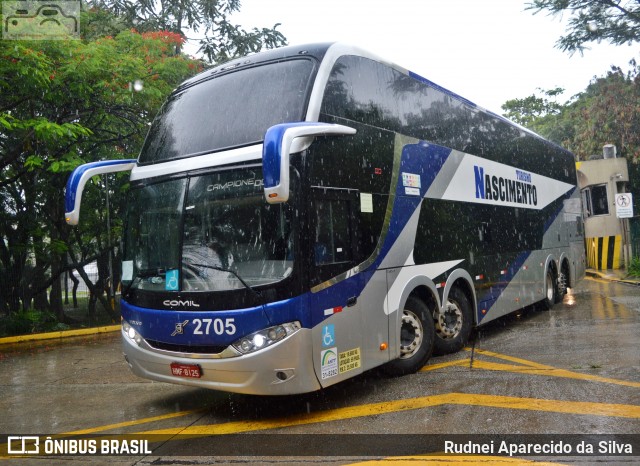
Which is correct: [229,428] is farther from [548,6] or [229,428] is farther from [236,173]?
[548,6]

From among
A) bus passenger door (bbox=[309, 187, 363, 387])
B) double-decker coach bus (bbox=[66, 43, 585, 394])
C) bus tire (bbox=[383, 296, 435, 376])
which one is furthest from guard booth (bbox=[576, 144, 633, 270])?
bus passenger door (bbox=[309, 187, 363, 387])

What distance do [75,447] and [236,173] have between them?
117 inches

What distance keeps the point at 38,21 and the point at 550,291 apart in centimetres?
1210

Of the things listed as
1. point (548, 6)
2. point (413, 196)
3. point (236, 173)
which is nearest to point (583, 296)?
point (413, 196)

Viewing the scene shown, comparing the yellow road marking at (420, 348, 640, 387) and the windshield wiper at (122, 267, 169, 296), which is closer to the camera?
the windshield wiper at (122, 267, 169, 296)

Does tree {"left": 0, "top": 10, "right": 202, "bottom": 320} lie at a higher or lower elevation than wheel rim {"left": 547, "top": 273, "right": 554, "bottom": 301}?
higher

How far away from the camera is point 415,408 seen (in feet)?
18.8

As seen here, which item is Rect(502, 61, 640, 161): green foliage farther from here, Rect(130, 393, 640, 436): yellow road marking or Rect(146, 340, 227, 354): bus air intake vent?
Rect(146, 340, 227, 354): bus air intake vent

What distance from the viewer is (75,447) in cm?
522

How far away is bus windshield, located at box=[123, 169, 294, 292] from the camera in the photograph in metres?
5.31

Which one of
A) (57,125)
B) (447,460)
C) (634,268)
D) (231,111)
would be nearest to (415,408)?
(447,460)

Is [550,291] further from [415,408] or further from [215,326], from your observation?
[215,326]

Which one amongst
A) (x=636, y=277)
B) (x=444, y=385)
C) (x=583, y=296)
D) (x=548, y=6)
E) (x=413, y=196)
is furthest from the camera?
(x=548, y=6)

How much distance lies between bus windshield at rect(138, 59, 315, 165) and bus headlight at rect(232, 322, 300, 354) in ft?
6.16
